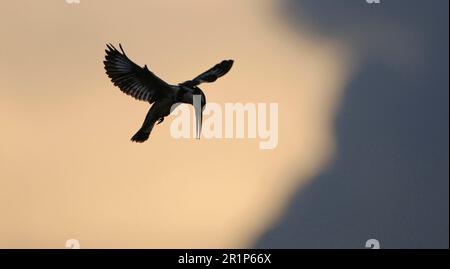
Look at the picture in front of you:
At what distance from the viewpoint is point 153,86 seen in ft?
39.6

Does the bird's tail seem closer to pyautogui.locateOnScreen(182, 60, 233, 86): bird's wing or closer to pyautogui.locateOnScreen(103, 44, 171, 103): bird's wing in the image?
pyautogui.locateOnScreen(103, 44, 171, 103): bird's wing

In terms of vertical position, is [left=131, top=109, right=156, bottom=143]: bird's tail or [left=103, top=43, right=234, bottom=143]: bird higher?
[left=103, top=43, right=234, bottom=143]: bird

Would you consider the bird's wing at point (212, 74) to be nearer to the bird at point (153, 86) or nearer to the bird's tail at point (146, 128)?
the bird at point (153, 86)

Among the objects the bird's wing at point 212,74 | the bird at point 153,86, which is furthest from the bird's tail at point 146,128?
the bird's wing at point 212,74

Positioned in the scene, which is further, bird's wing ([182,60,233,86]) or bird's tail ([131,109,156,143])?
bird's tail ([131,109,156,143])

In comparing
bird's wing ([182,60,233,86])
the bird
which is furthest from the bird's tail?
bird's wing ([182,60,233,86])

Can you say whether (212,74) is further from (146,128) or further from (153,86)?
(146,128)

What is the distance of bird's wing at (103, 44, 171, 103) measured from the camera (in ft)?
38.6
